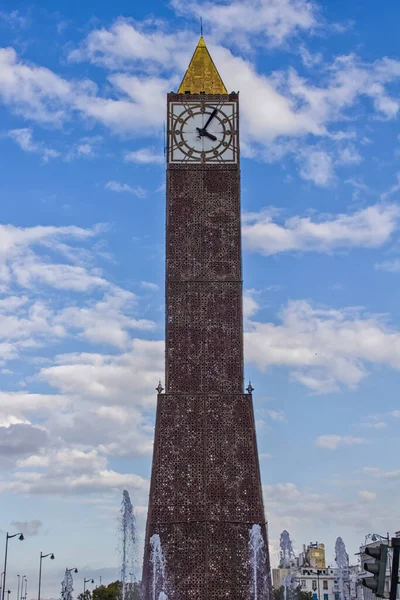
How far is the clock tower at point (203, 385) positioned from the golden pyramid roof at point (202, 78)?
0.05m

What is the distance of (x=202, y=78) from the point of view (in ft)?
106

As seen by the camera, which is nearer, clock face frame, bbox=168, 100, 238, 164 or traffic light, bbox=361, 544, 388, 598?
traffic light, bbox=361, 544, 388, 598

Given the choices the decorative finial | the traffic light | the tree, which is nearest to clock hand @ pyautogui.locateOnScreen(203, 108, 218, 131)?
the decorative finial

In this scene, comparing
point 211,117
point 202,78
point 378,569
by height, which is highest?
point 202,78

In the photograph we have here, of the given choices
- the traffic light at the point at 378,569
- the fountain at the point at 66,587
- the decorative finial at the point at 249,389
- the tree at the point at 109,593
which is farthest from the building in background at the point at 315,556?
the traffic light at the point at 378,569

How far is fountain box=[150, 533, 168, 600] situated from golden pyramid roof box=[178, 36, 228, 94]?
15390 millimetres

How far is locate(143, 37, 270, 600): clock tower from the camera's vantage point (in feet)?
85.5

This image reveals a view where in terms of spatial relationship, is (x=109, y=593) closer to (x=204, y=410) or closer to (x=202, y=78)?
(x=204, y=410)

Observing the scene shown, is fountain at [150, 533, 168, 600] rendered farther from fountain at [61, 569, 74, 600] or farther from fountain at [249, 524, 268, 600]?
fountain at [61, 569, 74, 600]

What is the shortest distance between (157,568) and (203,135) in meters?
14.3

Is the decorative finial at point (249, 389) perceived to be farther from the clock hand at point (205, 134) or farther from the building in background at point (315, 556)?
the building in background at point (315, 556)

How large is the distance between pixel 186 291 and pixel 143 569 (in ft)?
28.5

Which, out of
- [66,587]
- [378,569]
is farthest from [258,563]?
[66,587]

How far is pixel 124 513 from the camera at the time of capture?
99.9ft
